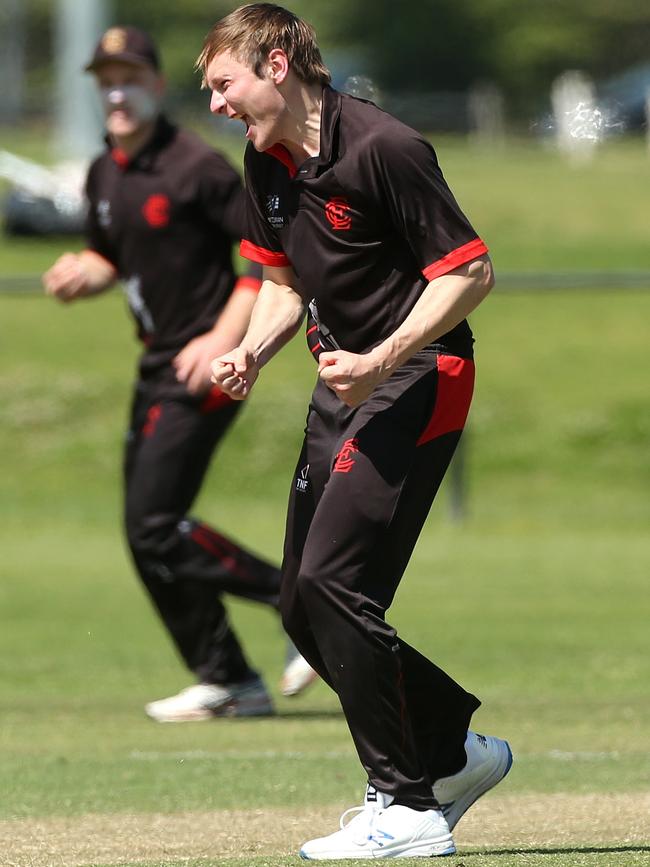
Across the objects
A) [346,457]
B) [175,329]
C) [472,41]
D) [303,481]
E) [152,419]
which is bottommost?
[472,41]

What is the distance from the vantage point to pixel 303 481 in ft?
17.3

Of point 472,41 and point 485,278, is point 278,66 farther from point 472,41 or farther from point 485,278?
point 472,41

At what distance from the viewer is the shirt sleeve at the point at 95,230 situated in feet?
27.4

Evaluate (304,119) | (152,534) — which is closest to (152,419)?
(152,534)

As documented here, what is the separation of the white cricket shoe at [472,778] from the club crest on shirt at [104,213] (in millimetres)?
3814

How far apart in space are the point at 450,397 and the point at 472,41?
6538cm

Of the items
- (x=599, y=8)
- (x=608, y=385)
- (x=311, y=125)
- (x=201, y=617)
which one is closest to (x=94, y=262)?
(x=201, y=617)

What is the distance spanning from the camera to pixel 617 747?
→ 22.8 ft

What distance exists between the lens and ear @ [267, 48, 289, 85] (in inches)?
197

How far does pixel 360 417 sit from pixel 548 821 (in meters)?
1.44

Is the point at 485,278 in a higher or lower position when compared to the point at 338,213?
lower

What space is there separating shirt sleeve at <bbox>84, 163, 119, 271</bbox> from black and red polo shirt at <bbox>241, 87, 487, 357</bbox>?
124 inches

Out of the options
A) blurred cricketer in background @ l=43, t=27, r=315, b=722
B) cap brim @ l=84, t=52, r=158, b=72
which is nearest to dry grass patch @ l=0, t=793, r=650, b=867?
blurred cricketer in background @ l=43, t=27, r=315, b=722

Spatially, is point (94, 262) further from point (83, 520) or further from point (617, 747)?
point (83, 520)
